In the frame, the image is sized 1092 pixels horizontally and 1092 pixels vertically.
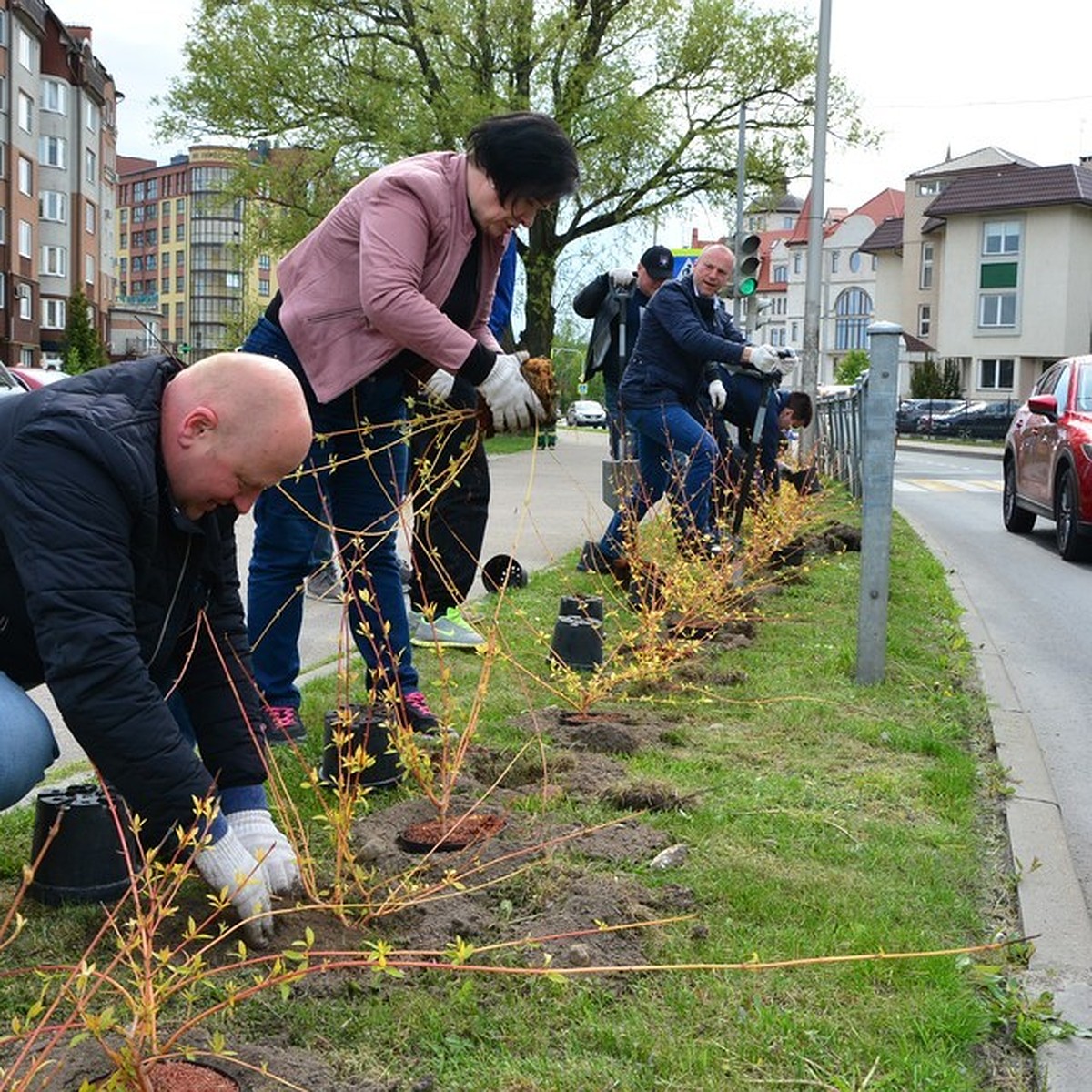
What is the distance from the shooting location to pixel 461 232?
14.2ft

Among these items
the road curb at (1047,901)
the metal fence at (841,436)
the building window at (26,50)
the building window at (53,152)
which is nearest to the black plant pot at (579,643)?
the road curb at (1047,901)

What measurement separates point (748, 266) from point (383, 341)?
15405mm

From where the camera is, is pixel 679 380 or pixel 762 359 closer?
pixel 679 380

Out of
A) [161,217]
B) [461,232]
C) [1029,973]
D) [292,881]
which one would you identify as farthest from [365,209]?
[161,217]

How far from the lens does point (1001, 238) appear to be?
227 ft

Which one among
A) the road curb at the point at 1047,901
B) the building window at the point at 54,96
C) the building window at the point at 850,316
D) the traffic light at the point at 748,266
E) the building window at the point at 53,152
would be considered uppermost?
the building window at the point at 54,96

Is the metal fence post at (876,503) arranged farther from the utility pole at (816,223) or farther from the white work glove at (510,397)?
the utility pole at (816,223)

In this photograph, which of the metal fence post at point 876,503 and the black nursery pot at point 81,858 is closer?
the black nursery pot at point 81,858

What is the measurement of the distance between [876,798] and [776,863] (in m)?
0.74

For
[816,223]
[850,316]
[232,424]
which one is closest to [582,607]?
[232,424]

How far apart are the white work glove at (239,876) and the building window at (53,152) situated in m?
68.0

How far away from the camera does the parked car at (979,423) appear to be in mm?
52188

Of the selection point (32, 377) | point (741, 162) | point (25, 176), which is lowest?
point (32, 377)

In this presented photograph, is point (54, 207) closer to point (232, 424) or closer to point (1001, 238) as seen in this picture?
point (1001, 238)
